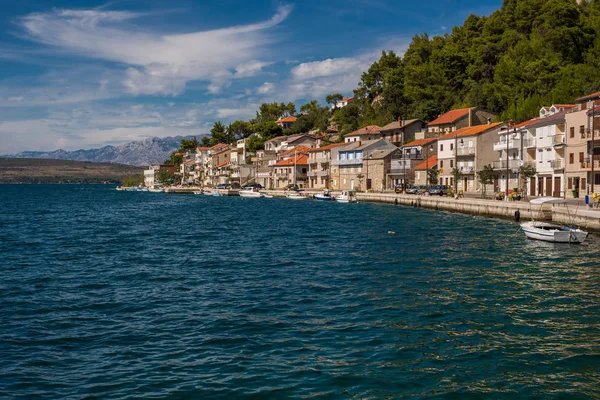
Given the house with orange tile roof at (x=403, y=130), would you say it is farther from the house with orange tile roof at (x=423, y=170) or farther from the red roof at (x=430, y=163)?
the house with orange tile roof at (x=423, y=170)

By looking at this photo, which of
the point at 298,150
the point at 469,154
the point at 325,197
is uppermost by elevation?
the point at 298,150

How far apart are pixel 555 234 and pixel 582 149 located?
2659 cm

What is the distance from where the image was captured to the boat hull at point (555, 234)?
1411 inches

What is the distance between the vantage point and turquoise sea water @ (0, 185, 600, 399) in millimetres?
13320

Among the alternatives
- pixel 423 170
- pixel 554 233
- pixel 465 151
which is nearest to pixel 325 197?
pixel 423 170

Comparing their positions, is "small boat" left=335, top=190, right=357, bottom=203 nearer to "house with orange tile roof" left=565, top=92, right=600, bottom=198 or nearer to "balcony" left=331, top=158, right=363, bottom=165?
"balcony" left=331, top=158, right=363, bottom=165

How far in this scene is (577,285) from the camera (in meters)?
23.5

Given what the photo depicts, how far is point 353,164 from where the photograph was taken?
109 meters

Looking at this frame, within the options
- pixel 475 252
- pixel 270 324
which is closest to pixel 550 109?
pixel 475 252

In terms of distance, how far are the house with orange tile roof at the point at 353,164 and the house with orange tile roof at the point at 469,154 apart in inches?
581

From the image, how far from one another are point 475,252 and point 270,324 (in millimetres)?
18423

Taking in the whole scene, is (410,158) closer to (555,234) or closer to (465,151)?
(465,151)

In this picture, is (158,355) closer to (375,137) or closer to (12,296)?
(12,296)

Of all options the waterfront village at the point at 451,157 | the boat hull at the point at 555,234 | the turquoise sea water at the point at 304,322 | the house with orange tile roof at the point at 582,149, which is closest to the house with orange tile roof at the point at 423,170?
the waterfront village at the point at 451,157
